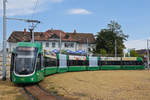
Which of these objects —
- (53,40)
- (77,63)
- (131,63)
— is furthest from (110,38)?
(77,63)

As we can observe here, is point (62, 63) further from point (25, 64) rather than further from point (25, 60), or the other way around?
point (25, 64)

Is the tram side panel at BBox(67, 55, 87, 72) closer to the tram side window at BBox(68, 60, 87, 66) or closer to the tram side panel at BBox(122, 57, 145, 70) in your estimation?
the tram side window at BBox(68, 60, 87, 66)

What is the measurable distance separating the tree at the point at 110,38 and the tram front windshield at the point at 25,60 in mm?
52040

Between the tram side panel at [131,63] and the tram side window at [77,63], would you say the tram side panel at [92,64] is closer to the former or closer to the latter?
the tram side window at [77,63]

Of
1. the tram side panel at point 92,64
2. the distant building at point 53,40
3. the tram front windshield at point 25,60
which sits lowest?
the tram side panel at point 92,64

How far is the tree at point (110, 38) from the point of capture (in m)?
67.6

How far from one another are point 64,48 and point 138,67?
25296mm

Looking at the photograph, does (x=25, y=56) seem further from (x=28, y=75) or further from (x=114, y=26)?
(x=114, y=26)

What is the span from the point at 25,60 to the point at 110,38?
56.1 metres

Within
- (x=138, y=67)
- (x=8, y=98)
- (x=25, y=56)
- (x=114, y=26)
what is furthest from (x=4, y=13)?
(x=114, y=26)

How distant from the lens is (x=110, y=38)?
70.1 meters

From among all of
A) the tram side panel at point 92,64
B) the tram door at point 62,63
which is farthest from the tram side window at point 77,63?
the tram door at point 62,63

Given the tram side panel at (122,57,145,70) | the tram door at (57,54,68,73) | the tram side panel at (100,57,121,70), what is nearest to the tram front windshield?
the tram door at (57,54,68,73)

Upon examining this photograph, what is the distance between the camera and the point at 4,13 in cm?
2053
